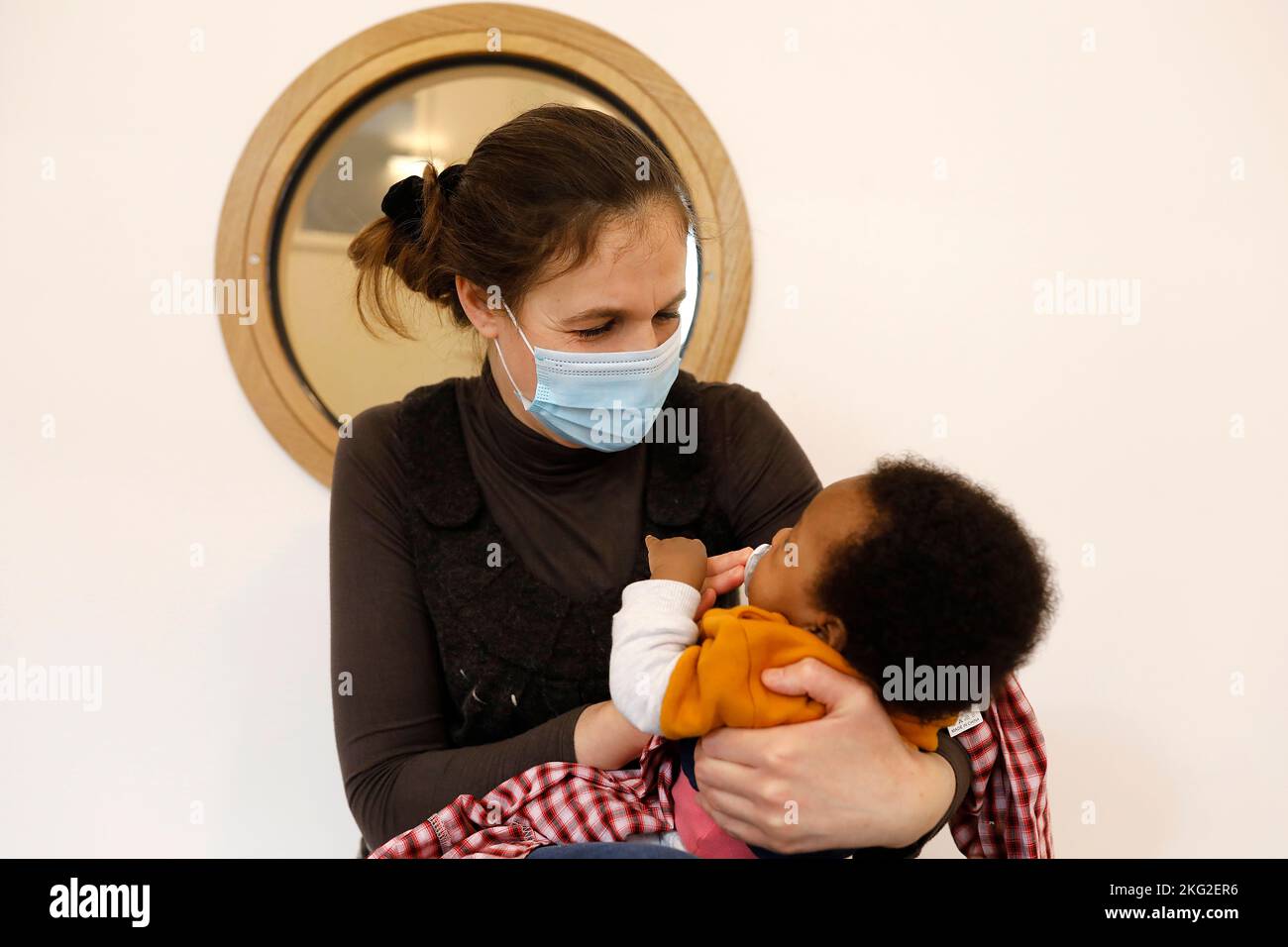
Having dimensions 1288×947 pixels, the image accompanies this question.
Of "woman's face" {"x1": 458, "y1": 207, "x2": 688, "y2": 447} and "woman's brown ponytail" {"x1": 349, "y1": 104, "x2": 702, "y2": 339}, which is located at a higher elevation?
"woman's brown ponytail" {"x1": 349, "y1": 104, "x2": 702, "y2": 339}

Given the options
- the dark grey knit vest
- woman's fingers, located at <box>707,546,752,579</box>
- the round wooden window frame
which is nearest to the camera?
woman's fingers, located at <box>707,546,752,579</box>

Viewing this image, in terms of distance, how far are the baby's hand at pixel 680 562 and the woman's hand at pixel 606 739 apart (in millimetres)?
160

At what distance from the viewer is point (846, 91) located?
2.03m

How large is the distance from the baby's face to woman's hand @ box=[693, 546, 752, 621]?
3.0 inches

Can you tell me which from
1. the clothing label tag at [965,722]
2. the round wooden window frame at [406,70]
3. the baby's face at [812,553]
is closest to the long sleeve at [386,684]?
the baby's face at [812,553]

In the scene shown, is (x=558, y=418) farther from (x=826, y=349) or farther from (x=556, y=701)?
(x=826, y=349)

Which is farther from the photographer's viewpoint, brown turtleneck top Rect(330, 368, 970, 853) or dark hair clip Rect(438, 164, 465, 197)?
dark hair clip Rect(438, 164, 465, 197)

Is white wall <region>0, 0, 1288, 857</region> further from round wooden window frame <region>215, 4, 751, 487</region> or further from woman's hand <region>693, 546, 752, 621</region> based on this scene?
woman's hand <region>693, 546, 752, 621</region>

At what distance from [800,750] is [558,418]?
0.57m

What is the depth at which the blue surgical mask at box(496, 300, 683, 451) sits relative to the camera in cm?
133

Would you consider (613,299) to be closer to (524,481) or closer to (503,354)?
(503,354)

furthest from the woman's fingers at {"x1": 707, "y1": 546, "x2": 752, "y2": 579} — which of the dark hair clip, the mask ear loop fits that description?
the dark hair clip

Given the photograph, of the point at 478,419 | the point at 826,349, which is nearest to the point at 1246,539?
the point at 826,349

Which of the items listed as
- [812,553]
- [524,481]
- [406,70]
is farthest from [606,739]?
[406,70]
